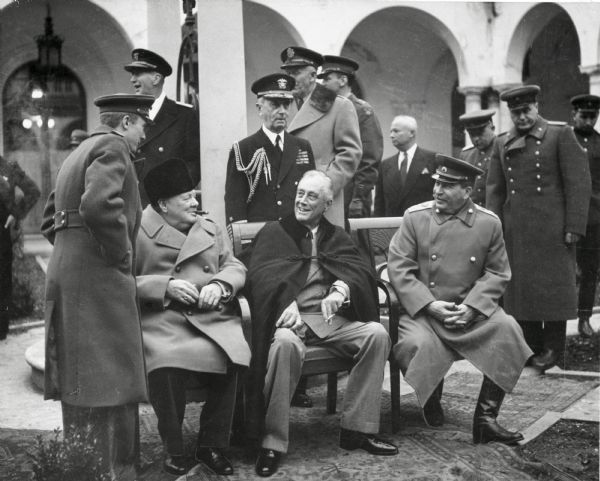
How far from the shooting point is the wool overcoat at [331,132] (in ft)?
18.2

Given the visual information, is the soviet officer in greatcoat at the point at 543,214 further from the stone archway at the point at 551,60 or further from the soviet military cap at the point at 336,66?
the stone archway at the point at 551,60

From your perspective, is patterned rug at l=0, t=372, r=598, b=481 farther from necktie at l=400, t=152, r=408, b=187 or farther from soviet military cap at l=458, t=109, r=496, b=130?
soviet military cap at l=458, t=109, r=496, b=130

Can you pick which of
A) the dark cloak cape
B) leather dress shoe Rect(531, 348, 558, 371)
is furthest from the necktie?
the dark cloak cape

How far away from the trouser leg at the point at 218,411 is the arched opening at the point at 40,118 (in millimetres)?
3822

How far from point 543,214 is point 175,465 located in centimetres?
355

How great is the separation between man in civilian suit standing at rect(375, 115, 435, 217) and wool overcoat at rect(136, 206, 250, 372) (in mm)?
2950

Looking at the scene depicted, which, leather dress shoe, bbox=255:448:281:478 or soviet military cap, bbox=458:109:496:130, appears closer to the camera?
leather dress shoe, bbox=255:448:281:478

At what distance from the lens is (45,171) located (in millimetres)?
9727

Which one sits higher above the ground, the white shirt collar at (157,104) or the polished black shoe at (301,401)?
the white shirt collar at (157,104)

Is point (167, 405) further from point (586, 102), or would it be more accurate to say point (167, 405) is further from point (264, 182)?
point (586, 102)

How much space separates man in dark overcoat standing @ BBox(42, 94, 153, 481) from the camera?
11.8 feet

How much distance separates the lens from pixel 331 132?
559 cm

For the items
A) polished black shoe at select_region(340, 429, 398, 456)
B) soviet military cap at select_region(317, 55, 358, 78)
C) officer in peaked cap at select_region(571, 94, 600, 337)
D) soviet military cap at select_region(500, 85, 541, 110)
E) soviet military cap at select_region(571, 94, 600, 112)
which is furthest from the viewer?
soviet military cap at select_region(571, 94, 600, 112)

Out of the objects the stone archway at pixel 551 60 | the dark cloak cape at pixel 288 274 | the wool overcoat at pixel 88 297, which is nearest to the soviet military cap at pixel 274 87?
the dark cloak cape at pixel 288 274
